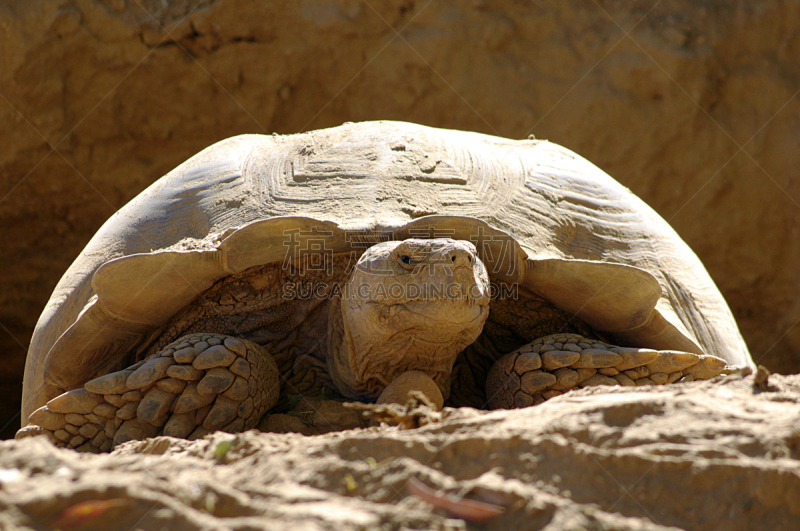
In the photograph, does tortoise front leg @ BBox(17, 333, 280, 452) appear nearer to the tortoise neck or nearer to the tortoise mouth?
the tortoise neck

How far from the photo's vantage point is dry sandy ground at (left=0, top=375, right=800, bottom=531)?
1301mm

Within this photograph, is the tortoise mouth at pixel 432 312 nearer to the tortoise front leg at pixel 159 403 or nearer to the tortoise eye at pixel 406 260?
the tortoise eye at pixel 406 260

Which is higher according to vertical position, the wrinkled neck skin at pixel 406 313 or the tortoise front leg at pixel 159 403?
the wrinkled neck skin at pixel 406 313

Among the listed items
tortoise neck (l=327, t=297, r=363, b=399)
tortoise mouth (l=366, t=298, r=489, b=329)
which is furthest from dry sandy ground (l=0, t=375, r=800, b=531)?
tortoise neck (l=327, t=297, r=363, b=399)

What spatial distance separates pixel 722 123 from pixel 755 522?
5906 mm

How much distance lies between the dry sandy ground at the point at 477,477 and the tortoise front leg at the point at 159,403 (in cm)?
95

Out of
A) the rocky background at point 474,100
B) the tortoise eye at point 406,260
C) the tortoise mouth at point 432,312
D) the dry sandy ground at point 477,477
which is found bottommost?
the dry sandy ground at point 477,477

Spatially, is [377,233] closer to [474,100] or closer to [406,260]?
[406,260]

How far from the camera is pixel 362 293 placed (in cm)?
279

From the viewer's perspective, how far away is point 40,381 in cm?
341

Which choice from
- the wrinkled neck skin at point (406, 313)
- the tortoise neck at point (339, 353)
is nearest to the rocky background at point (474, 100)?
the tortoise neck at point (339, 353)

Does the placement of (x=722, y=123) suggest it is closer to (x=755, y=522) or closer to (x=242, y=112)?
(x=242, y=112)

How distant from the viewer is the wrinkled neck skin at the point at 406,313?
8.38ft

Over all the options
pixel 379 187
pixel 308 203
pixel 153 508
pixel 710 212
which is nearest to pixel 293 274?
pixel 308 203
